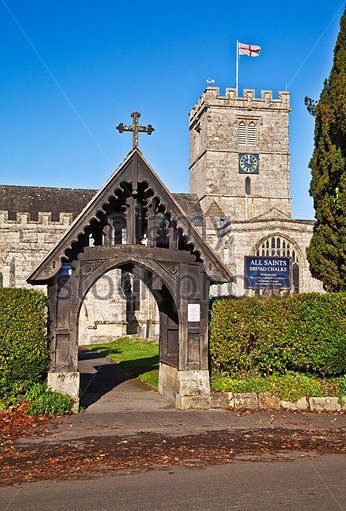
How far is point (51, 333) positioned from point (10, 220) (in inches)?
1188

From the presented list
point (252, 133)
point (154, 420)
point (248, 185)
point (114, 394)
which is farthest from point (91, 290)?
point (154, 420)

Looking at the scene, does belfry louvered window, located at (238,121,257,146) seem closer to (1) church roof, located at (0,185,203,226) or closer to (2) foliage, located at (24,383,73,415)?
(1) church roof, located at (0,185,203,226)

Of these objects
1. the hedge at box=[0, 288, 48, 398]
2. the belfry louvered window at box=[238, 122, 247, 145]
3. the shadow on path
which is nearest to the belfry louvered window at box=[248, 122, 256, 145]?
the belfry louvered window at box=[238, 122, 247, 145]

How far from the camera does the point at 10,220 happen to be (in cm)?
4041

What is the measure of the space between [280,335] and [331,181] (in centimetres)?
515

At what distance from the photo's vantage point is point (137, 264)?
12469 mm

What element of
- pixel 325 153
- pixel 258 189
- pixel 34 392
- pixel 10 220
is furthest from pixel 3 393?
pixel 258 189

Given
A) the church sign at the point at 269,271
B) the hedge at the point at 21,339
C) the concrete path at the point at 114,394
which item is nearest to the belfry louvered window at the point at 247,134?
the church sign at the point at 269,271

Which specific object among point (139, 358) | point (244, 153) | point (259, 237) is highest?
point (244, 153)

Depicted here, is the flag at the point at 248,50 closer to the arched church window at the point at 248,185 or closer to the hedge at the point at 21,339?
the arched church window at the point at 248,185

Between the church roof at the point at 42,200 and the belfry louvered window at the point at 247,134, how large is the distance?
13.1 metres

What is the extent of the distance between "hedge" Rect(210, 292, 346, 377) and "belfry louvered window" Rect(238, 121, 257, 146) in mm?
44827

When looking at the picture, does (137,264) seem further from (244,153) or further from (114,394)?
(244,153)

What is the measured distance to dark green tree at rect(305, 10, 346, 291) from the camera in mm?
15258
